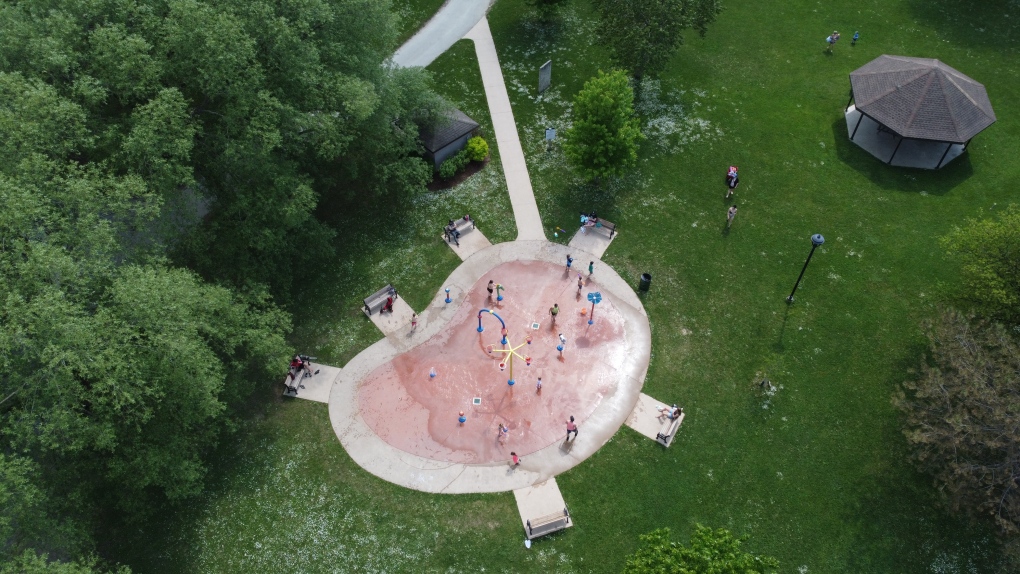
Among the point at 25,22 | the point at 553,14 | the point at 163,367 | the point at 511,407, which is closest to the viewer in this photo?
the point at 163,367

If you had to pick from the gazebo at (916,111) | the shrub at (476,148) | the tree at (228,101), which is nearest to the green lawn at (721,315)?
the shrub at (476,148)

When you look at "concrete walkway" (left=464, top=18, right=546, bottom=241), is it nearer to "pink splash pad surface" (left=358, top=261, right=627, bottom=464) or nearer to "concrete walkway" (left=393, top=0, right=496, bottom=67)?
"concrete walkway" (left=393, top=0, right=496, bottom=67)

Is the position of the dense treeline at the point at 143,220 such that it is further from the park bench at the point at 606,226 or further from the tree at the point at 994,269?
the tree at the point at 994,269

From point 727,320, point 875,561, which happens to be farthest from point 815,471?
point 727,320

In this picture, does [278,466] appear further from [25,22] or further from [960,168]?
[960,168]

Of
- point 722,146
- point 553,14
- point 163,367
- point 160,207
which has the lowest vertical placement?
point 722,146
